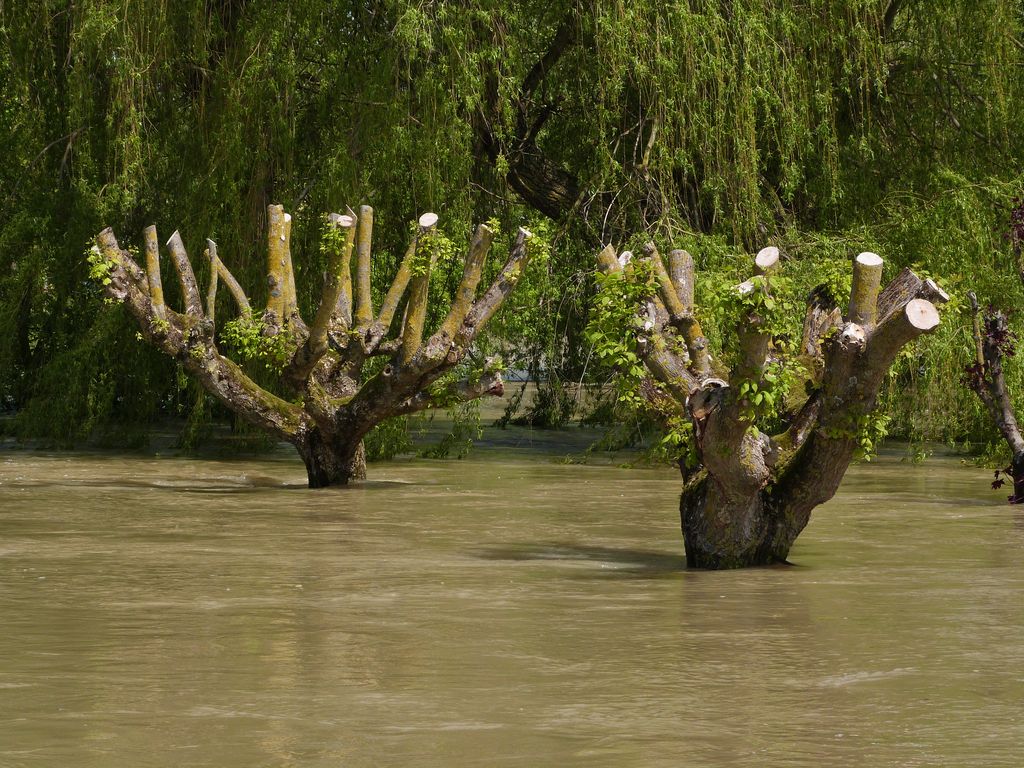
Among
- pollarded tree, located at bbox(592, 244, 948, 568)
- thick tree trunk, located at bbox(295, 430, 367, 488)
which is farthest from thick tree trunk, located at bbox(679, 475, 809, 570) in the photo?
thick tree trunk, located at bbox(295, 430, 367, 488)

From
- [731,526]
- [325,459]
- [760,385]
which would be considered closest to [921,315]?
[760,385]

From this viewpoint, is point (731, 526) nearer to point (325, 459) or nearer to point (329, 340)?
point (325, 459)

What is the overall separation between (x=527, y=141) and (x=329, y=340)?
4.86 meters

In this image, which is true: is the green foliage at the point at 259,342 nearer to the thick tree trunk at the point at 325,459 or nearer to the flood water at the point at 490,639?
the thick tree trunk at the point at 325,459

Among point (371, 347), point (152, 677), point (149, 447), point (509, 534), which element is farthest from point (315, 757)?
point (149, 447)

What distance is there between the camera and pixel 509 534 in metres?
13.5

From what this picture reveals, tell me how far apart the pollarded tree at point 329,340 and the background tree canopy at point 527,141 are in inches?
55.5

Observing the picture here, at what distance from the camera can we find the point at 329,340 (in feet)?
58.0

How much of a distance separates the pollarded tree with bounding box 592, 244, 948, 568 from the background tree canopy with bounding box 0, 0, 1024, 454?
685cm

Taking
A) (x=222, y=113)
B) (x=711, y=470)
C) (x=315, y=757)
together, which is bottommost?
(x=315, y=757)

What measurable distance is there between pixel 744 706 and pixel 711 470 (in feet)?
13.5

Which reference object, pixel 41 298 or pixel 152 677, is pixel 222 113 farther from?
pixel 152 677

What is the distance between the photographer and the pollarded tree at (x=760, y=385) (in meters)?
10.6

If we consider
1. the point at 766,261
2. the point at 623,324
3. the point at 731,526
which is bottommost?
the point at 731,526
